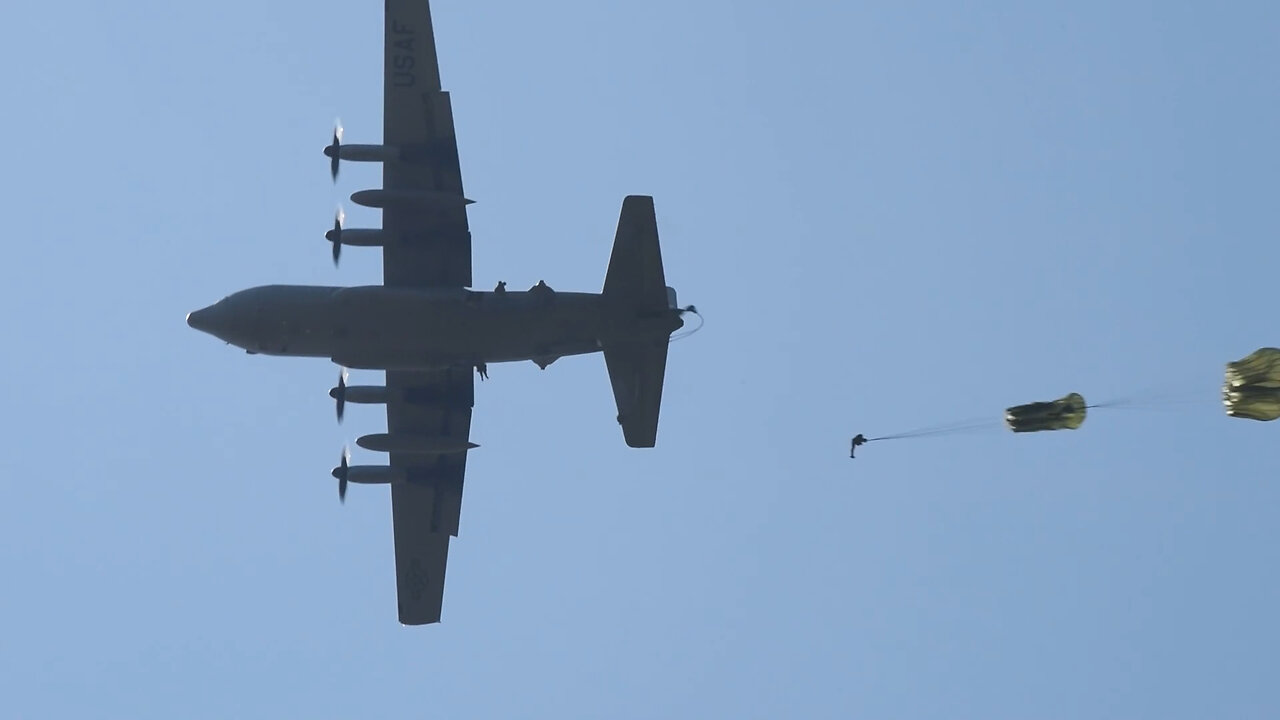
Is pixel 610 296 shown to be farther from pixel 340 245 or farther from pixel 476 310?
pixel 340 245

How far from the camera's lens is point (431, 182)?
51875 mm

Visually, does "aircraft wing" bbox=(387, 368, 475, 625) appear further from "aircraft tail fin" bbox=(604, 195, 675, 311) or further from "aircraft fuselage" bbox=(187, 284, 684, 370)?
"aircraft tail fin" bbox=(604, 195, 675, 311)

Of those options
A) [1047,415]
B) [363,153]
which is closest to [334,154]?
[363,153]

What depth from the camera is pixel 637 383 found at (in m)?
51.6

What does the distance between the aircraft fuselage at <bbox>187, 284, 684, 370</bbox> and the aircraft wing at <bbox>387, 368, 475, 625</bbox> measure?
13.1 ft

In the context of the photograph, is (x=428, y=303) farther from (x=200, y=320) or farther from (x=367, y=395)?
(x=200, y=320)

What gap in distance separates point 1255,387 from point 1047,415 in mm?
5023

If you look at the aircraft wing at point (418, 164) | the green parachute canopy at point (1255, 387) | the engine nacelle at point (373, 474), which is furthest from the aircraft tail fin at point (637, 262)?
the green parachute canopy at point (1255, 387)

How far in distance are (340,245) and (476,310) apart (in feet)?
15.6

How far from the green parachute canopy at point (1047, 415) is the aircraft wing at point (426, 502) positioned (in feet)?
61.4

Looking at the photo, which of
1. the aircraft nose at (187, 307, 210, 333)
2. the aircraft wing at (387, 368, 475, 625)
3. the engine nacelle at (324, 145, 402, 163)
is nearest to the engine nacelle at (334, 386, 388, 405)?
the aircraft wing at (387, 368, 475, 625)

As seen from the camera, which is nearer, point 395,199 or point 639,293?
point 639,293

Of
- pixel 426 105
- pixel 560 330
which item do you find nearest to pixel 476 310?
pixel 560 330

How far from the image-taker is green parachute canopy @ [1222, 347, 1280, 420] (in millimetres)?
41656
